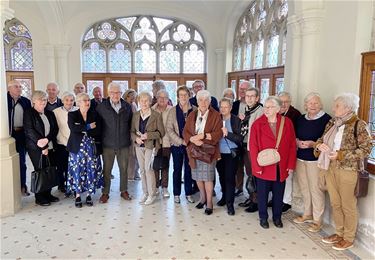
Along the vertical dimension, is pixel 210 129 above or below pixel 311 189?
above

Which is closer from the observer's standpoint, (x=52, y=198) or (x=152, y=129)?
(x=152, y=129)

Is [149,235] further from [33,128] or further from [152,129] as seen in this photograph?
[33,128]

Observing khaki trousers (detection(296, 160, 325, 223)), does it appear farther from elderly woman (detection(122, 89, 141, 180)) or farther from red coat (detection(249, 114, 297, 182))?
elderly woman (detection(122, 89, 141, 180))

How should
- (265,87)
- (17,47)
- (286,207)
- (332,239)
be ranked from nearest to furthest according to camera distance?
1. (332,239)
2. (286,207)
3. (265,87)
4. (17,47)

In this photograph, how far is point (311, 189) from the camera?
11.7 feet

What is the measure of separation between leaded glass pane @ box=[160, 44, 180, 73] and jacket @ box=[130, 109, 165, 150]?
15.8ft

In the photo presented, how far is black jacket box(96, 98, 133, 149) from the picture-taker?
411 cm

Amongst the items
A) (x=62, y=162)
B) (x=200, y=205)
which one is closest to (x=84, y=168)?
(x=62, y=162)

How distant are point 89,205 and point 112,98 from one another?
1.43m

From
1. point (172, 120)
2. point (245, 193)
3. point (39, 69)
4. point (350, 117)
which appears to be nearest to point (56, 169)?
point (172, 120)

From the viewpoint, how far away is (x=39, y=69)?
26.4ft

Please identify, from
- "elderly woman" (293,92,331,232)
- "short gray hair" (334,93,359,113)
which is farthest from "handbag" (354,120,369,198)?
"elderly woman" (293,92,331,232)

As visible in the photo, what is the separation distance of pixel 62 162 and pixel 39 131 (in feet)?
2.17

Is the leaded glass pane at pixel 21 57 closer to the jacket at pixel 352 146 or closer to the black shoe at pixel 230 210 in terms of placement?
the black shoe at pixel 230 210
